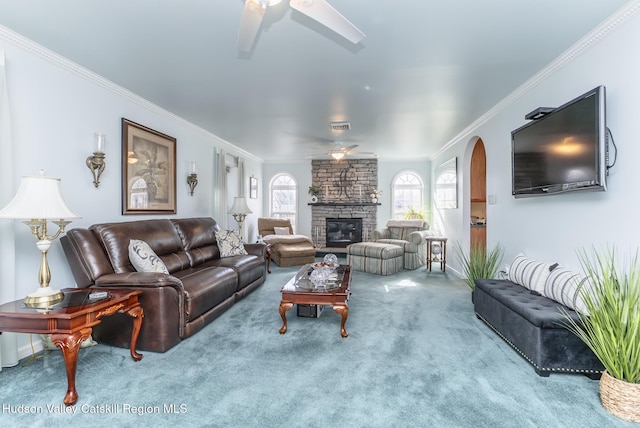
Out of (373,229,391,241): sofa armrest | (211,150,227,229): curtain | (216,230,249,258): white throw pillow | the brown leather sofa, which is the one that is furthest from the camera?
(373,229,391,241): sofa armrest

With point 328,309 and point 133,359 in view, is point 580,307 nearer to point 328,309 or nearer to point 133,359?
point 328,309

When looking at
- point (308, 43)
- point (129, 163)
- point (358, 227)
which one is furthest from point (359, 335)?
point (358, 227)

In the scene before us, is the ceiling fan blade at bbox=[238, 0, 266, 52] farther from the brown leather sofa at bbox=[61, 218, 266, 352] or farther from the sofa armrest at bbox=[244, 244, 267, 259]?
the sofa armrest at bbox=[244, 244, 267, 259]

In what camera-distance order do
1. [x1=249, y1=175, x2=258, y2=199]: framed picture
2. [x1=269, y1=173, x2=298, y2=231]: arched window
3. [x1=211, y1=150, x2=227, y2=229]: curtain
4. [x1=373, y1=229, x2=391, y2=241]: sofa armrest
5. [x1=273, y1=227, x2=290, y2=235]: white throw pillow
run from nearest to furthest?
[x1=211, y1=150, x2=227, y2=229]: curtain, [x1=373, y1=229, x2=391, y2=241]: sofa armrest, [x1=273, y1=227, x2=290, y2=235]: white throw pillow, [x1=249, y1=175, x2=258, y2=199]: framed picture, [x1=269, y1=173, x2=298, y2=231]: arched window

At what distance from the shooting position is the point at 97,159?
10.3 ft

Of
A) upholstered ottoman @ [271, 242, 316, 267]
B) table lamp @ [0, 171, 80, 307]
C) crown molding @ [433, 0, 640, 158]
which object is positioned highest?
crown molding @ [433, 0, 640, 158]

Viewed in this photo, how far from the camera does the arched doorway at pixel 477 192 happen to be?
5223mm

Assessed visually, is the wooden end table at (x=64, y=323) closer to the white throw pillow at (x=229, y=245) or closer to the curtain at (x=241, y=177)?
the white throw pillow at (x=229, y=245)

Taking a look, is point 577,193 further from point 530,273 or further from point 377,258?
point 377,258

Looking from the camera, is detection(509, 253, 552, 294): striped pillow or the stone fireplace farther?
the stone fireplace

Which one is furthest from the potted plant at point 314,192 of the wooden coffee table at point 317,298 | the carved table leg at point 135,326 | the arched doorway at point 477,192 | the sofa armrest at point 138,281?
the carved table leg at point 135,326

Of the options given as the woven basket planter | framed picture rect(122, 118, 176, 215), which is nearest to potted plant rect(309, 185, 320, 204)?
framed picture rect(122, 118, 176, 215)

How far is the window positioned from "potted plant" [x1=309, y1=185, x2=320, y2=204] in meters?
1.99

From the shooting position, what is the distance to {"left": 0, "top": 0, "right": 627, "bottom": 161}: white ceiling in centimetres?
209
